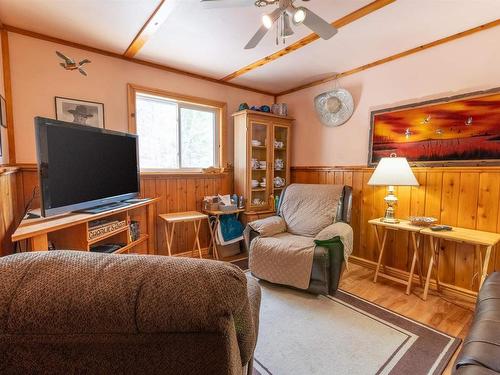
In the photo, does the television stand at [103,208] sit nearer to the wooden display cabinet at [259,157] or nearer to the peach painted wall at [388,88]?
the wooden display cabinet at [259,157]

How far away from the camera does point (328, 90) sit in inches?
125

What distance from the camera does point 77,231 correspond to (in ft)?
5.82

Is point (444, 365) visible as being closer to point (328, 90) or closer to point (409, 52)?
point (409, 52)

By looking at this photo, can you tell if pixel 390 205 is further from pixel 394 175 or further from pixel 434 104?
pixel 434 104

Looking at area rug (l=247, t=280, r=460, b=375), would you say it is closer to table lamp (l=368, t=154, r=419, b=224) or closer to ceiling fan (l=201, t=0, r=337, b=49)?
table lamp (l=368, t=154, r=419, b=224)

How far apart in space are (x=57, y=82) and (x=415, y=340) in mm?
3491

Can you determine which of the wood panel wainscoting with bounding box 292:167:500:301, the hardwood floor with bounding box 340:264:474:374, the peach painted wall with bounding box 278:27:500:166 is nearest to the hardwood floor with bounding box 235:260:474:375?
the hardwood floor with bounding box 340:264:474:374

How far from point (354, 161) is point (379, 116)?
551 millimetres

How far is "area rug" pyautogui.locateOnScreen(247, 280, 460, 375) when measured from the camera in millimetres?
1446

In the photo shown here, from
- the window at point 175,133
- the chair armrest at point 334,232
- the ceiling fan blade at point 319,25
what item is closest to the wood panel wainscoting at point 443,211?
the chair armrest at point 334,232

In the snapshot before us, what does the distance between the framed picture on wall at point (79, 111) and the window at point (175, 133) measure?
38 cm

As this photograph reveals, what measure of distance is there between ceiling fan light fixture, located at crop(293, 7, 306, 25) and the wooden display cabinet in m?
1.70

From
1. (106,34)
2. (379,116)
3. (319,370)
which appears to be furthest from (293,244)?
(106,34)

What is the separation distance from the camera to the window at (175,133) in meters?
2.88
